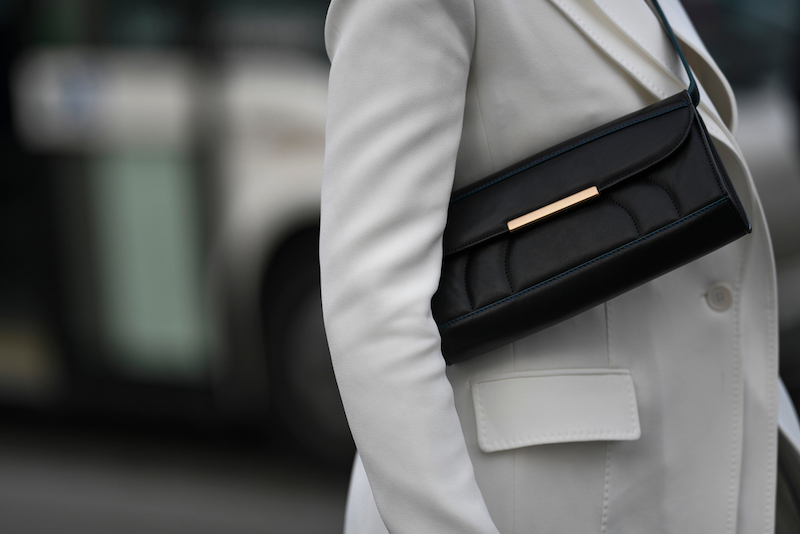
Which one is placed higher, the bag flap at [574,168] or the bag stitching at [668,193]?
the bag flap at [574,168]

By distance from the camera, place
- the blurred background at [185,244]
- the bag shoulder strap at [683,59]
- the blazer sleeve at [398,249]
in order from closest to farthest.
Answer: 1. the blazer sleeve at [398,249]
2. the bag shoulder strap at [683,59]
3. the blurred background at [185,244]

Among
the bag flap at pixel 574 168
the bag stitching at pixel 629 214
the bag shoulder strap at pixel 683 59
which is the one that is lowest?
the bag stitching at pixel 629 214

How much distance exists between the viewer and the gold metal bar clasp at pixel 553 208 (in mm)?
953

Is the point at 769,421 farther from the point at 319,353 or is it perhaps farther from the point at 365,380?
the point at 319,353

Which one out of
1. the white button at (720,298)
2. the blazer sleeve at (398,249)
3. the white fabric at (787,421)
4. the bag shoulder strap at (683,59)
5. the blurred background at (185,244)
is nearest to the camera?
the blazer sleeve at (398,249)

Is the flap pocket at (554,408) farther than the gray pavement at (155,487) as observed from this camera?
No

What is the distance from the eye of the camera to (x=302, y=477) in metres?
3.40

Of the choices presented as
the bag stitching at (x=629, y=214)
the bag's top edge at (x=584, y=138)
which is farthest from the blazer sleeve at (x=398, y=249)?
the bag stitching at (x=629, y=214)

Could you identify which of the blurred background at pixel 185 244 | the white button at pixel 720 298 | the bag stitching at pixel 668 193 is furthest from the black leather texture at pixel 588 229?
the blurred background at pixel 185 244

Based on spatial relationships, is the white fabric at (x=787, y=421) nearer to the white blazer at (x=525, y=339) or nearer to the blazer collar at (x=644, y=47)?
the white blazer at (x=525, y=339)

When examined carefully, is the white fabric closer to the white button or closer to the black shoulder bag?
the white button

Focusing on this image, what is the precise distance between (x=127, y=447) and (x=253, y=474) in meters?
0.67

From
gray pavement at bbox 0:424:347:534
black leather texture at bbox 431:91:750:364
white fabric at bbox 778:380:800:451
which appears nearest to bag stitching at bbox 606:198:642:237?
black leather texture at bbox 431:91:750:364

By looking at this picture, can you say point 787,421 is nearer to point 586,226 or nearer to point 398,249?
point 586,226
